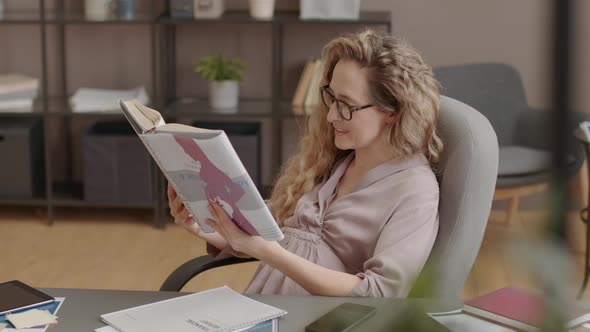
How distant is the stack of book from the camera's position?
3861 millimetres

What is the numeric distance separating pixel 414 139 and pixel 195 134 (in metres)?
0.54

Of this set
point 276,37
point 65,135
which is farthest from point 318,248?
point 65,135

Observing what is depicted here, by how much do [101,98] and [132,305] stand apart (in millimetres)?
2663

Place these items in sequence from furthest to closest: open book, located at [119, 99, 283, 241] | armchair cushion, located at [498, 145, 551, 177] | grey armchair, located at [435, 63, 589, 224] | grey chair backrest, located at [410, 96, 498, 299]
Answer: grey armchair, located at [435, 63, 589, 224]
armchair cushion, located at [498, 145, 551, 177]
grey chair backrest, located at [410, 96, 498, 299]
open book, located at [119, 99, 283, 241]

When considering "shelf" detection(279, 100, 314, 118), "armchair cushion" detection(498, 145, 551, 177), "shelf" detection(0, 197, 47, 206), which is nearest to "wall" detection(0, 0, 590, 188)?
"shelf" detection(279, 100, 314, 118)

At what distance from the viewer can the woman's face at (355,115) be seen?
5.69 feet

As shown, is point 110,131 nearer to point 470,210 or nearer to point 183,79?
point 183,79

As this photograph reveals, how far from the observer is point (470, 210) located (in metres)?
1.64

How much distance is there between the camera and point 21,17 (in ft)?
13.1

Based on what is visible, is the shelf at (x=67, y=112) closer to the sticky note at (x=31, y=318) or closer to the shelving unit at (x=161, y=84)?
the shelving unit at (x=161, y=84)

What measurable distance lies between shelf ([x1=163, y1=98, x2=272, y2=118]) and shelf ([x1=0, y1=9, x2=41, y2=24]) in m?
0.72

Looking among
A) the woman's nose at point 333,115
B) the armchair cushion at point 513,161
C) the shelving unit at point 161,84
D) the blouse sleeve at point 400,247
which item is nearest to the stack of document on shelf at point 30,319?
the blouse sleeve at point 400,247

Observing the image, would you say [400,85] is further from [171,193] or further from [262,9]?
[262,9]

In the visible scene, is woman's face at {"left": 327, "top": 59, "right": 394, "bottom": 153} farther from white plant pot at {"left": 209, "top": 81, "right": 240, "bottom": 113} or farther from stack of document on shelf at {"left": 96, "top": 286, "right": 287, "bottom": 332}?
white plant pot at {"left": 209, "top": 81, "right": 240, "bottom": 113}
